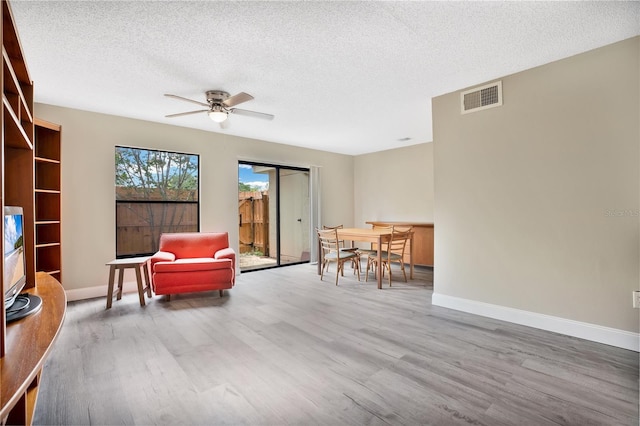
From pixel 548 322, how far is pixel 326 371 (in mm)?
2086

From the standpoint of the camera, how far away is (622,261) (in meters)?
2.42

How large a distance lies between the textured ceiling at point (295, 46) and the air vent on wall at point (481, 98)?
12cm

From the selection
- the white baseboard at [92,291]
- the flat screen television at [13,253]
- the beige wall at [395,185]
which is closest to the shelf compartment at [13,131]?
the flat screen television at [13,253]

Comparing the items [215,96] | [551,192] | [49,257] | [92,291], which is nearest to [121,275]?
→ [92,291]

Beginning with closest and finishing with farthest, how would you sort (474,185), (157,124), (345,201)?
(474,185)
(157,124)
(345,201)

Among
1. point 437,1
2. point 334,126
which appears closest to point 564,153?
point 437,1

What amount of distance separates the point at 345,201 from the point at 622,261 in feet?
16.8

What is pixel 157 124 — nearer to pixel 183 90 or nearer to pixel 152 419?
pixel 183 90

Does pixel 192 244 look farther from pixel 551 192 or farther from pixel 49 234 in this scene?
pixel 551 192

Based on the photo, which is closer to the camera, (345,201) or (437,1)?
(437,1)

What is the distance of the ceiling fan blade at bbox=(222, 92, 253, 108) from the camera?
2.87 m

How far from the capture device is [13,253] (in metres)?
1.50

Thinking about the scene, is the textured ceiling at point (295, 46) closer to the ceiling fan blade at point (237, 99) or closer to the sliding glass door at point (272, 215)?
the ceiling fan blade at point (237, 99)

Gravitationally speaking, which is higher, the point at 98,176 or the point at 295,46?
the point at 295,46
